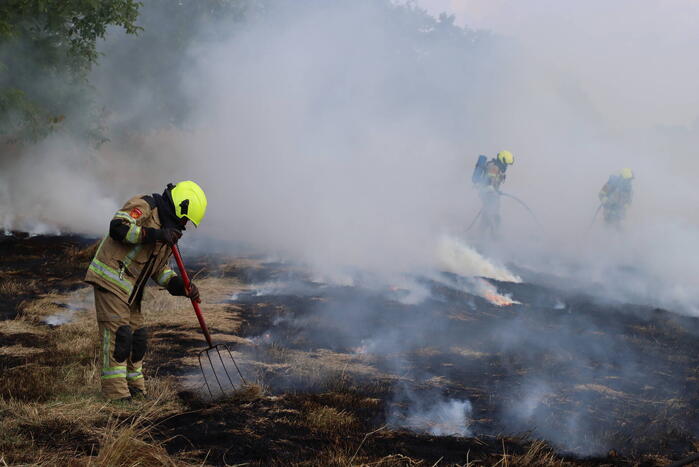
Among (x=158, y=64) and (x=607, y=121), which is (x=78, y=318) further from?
(x=607, y=121)

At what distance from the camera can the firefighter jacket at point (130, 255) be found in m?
4.01

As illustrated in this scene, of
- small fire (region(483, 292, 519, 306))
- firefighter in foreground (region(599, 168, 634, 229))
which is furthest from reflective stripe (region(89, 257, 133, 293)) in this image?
firefighter in foreground (region(599, 168, 634, 229))

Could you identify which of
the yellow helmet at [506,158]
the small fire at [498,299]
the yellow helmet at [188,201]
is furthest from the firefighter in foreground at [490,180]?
the yellow helmet at [188,201]

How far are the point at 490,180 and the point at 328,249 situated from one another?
398 cm

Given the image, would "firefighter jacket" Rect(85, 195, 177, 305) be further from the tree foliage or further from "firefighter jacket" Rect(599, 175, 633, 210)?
"firefighter jacket" Rect(599, 175, 633, 210)

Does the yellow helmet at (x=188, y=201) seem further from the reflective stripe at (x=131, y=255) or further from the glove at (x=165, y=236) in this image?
the reflective stripe at (x=131, y=255)

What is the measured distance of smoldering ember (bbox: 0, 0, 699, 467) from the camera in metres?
4.06

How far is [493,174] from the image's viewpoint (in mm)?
12695

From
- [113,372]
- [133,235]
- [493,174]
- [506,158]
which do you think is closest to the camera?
[133,235]

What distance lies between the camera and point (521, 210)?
21.7m

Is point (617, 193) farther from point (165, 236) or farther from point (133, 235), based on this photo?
point (133, 235)

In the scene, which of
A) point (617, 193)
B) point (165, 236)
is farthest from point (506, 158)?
point (165, 236)

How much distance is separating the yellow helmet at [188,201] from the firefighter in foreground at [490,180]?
9021mm

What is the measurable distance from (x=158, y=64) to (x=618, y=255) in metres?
12.5
